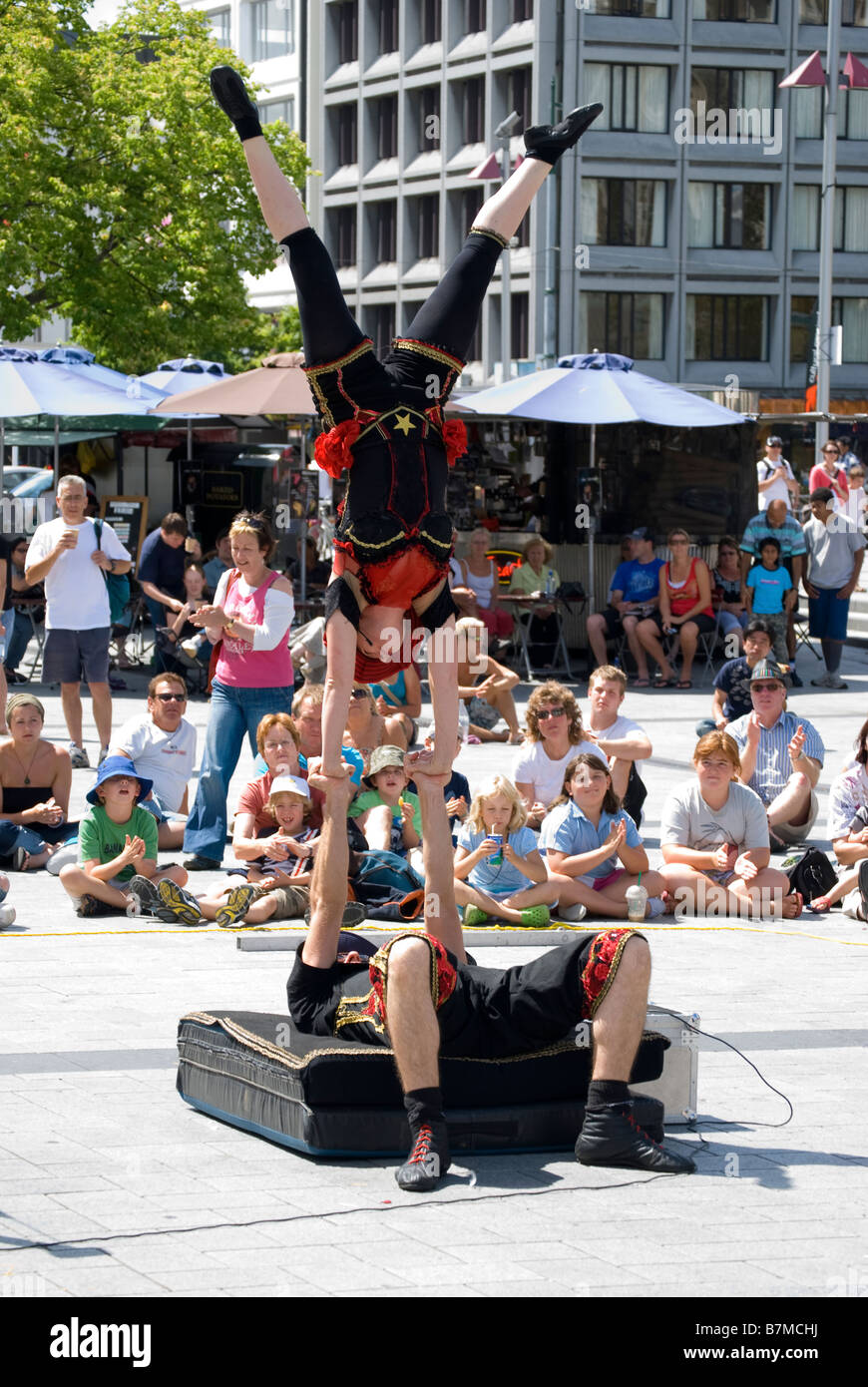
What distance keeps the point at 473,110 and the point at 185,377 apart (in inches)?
1339

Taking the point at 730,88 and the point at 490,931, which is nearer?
the point at 490,931

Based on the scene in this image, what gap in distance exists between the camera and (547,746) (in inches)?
408

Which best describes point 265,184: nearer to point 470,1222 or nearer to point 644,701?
point 470,1222

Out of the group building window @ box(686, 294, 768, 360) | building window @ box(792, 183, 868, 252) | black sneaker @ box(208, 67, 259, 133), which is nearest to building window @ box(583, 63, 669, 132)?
building window @ box(792, 183, 868, 252)

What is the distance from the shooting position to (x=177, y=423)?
26719mm

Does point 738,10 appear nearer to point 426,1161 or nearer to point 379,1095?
point 379,1095

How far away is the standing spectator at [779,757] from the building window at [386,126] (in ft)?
167

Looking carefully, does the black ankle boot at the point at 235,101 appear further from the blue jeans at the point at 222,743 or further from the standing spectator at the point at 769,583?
the standing spectator at the point at 769,583

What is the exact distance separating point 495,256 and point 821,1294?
320 centimetres

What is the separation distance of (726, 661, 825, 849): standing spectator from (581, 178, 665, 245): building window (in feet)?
147

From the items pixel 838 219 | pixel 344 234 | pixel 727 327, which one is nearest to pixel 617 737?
pixel 727 327

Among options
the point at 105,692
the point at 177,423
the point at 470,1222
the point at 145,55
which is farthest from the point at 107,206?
the point at 470,1222

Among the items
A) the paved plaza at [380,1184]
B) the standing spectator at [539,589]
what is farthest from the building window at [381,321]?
the paved plaza at [380,1184]

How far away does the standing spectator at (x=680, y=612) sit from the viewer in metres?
18.5
